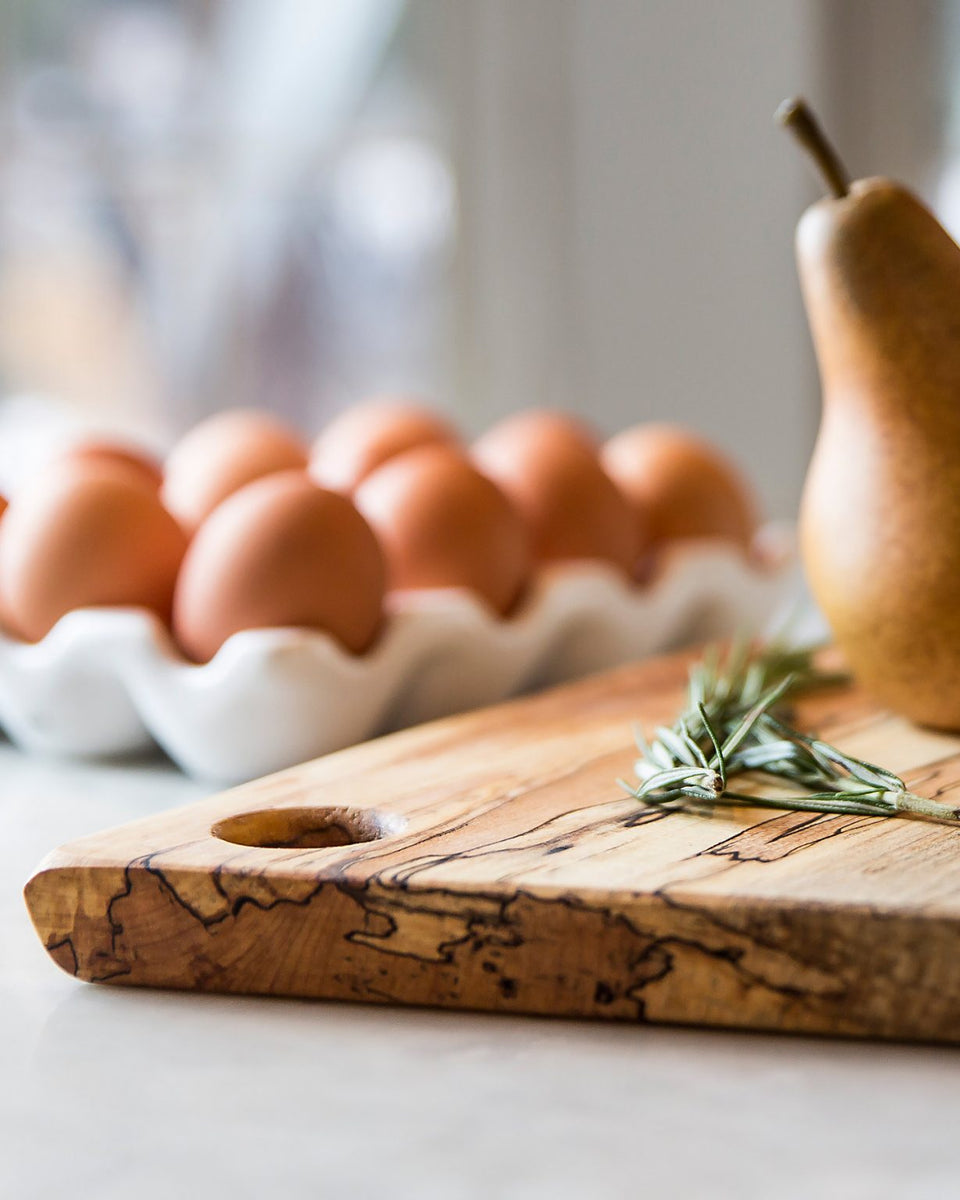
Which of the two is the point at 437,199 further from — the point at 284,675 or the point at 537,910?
the point at 537,910

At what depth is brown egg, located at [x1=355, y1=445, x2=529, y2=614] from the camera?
28.8 inches

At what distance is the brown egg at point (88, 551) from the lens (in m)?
0.67

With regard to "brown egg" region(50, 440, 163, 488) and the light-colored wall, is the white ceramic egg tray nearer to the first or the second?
"brown egg" region(50, 440, 163, 488)

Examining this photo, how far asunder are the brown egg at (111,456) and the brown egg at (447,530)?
155mm

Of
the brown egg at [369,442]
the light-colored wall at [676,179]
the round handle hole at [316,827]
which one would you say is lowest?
the round handle hole at [316,827]

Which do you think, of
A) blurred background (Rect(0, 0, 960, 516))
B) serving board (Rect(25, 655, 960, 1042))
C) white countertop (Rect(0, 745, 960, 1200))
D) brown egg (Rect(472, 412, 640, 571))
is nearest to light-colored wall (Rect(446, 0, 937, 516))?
blurred background (Rect(0, 0, 960, 516))

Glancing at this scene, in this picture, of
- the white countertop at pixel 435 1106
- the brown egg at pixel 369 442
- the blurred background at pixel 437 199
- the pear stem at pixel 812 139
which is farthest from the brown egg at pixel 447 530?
the blurred background at pixel 437 199

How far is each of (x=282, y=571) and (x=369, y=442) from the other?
29 centimetres

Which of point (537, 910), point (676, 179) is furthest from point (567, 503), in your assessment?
point (676, 179)

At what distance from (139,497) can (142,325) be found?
1.38 metres

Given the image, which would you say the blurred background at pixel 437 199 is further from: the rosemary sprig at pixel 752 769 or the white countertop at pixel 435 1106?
the white countertop at pixel 435 1106

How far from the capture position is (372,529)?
0.67 m

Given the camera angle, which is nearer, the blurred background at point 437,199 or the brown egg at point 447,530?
the brown egg at point 447,530

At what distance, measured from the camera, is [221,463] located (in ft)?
2.70
